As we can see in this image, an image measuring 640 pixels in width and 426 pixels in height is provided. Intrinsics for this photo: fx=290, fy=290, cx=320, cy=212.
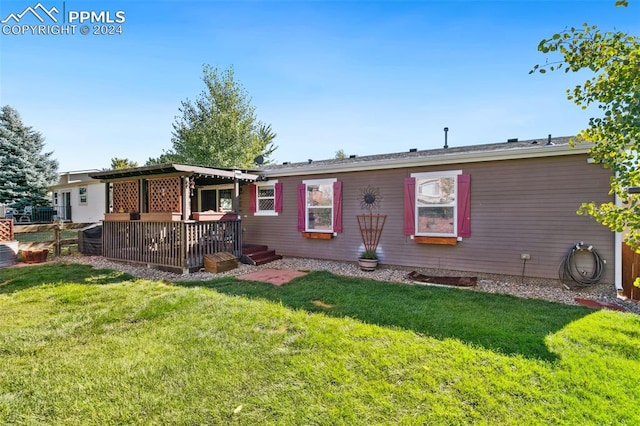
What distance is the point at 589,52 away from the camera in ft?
6.68

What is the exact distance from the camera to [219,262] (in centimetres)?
701

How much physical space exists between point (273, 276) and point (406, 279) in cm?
290

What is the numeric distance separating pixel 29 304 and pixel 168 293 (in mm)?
1904

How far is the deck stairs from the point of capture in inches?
316

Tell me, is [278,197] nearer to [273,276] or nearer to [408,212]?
[273,276]

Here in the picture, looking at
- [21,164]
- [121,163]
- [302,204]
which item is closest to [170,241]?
[302,204]

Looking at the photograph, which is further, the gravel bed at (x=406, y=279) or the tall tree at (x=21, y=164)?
the tall tree at (x=21, y=164)

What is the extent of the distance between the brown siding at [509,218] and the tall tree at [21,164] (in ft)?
69.1

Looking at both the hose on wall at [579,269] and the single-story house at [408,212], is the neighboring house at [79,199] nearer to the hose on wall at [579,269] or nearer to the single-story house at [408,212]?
the single-story house at [408,212]

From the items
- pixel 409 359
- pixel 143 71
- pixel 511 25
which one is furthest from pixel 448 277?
pixel 143 71

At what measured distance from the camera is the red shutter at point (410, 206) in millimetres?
6953

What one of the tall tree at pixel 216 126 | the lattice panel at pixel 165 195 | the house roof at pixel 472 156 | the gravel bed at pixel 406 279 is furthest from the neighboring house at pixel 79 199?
the house roof at pixel 472 156

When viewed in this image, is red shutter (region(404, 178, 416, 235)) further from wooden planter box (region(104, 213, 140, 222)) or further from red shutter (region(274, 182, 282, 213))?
wooden planter box (region(104, 213, 140, 222))

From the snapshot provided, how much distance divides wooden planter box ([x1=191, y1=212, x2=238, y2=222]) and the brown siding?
313 cm
